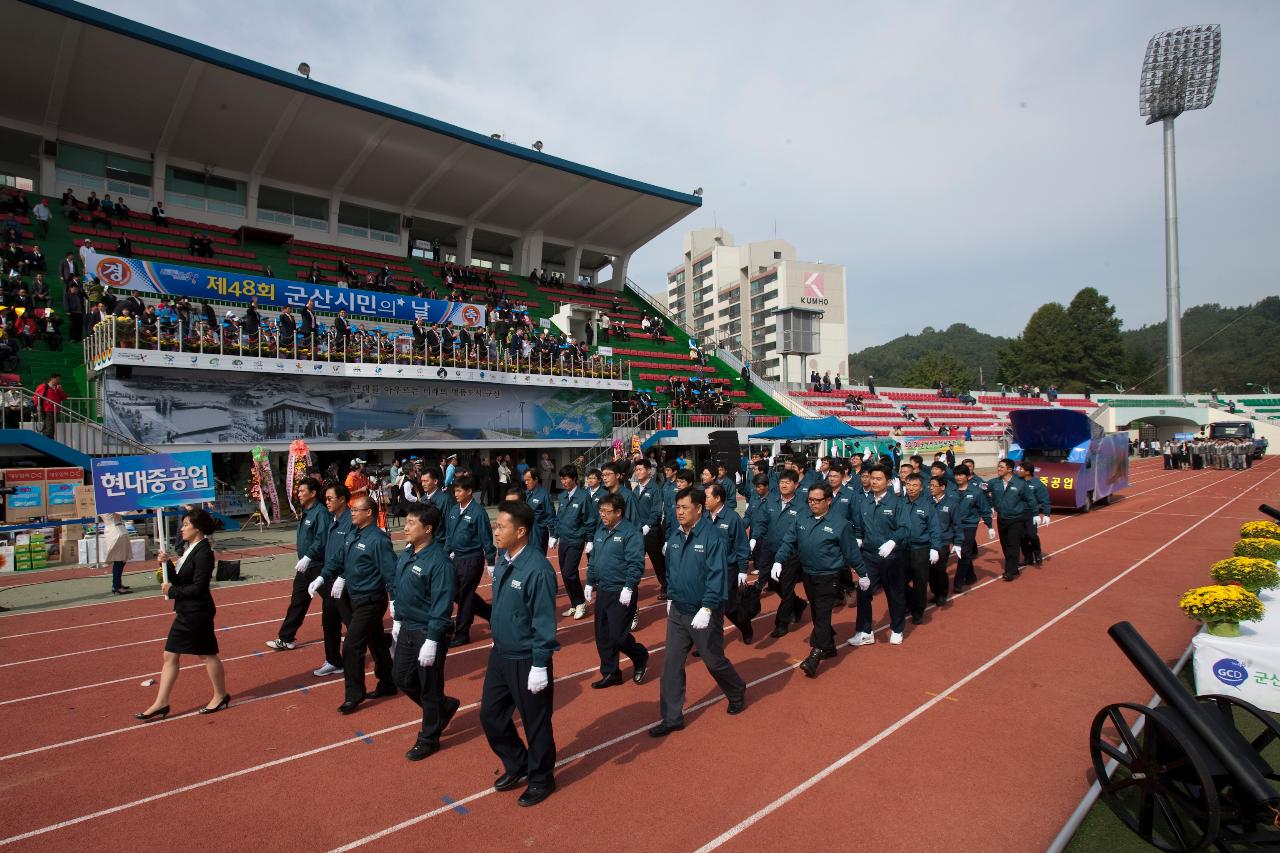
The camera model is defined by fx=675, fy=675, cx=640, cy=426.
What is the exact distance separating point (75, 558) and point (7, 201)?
50.7ft

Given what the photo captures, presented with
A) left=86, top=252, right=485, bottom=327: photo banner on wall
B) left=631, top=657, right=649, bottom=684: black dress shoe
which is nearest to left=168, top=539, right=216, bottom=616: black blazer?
left=631, top=657, right=649, bottom=684: black dress shoe

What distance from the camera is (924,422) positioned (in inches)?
1438

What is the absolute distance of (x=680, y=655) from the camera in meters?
5.28

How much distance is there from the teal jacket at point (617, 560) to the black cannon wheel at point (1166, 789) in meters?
3.69

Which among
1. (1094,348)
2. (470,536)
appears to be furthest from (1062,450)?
(1094,348)

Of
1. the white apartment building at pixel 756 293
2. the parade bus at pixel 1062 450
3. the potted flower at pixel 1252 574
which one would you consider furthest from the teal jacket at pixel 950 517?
the white apartment building at pixel 756 293

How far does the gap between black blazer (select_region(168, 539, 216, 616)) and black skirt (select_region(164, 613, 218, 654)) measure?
0.06 m

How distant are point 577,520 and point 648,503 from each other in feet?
4.47

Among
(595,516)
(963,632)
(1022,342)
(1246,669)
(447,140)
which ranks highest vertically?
(447,140)

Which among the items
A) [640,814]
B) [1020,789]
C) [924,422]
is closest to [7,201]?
[640,814]

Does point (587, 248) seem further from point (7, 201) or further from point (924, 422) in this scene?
point (7, 201)

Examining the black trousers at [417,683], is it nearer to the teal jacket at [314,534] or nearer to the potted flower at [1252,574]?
the teal jacket at [314,534]

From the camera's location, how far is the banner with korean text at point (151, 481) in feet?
36.6

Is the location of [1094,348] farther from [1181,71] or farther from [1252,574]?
[1252,574]
